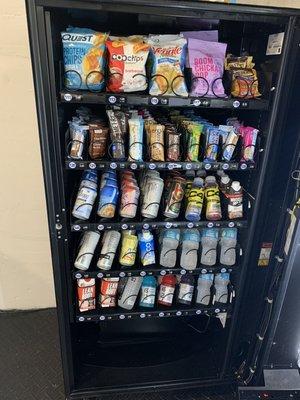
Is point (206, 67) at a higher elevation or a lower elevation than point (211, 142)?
higher

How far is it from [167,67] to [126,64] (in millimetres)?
147

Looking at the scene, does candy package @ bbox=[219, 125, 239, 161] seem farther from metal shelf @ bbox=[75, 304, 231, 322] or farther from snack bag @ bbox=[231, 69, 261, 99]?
metal shelf @ bbox=[75, 304, 231, 322]

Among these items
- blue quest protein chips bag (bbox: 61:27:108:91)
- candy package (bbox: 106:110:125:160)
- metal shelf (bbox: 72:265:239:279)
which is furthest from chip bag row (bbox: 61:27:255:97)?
metal shelf (bbox: 72:265:239:279)

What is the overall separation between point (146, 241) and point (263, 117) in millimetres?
695

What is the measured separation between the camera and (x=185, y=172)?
5.08 feet

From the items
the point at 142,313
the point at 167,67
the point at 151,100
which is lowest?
the point at 142,313

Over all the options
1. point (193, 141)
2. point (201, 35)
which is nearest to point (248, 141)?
point (193, 141)

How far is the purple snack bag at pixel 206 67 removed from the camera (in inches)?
49.1

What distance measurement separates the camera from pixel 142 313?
1583mm

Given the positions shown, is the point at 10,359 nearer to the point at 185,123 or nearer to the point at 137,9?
the point at 185,123

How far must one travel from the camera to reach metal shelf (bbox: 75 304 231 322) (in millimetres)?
1554

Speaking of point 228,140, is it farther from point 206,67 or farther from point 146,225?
point 146,225

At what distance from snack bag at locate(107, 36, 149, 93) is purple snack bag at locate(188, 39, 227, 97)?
181mm

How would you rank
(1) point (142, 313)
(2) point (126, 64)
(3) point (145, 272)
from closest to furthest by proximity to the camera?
(2) point (126, 64) < (3) point (145, 272) < (1) point (142, 313)
